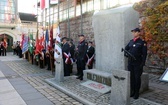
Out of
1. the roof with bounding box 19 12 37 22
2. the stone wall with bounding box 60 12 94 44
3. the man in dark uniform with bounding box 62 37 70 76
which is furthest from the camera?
the roof with bounding box 19 12 37 22

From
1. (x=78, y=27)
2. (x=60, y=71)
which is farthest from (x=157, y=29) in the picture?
(x=78, y=27)

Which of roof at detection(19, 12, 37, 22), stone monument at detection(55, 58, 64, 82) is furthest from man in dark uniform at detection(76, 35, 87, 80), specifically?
roof at detection(19, 12, 37, 22)

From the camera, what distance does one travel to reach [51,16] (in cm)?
2392

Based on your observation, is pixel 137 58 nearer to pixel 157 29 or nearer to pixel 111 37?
pixel 111 37

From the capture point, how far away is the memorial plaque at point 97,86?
6.59 meters

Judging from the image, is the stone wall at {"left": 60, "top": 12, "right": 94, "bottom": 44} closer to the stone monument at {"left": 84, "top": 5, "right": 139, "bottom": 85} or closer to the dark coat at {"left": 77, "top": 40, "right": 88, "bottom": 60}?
the dark coat at {"left": 77, "top": 40, "right": 88, "bottom": 60}

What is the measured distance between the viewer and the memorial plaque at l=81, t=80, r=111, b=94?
6.59 m

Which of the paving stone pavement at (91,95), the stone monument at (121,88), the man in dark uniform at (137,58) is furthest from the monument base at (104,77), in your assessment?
the stone monument at (121,88)

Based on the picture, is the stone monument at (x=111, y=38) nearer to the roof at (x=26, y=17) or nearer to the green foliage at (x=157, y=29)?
the green foliage at (x=157, y=29)

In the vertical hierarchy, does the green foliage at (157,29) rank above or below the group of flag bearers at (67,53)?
above

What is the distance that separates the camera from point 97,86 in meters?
7.05

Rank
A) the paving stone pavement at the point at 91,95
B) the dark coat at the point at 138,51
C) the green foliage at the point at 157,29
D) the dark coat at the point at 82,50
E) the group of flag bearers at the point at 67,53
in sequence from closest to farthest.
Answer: the paving stone pavement at the point at 91,95 < the dark coat at the point at 138,51 < the dark coat at the point at 82,50 < the group of flag bearers at the point at 67,53 < the green foliage at the point at 157,29

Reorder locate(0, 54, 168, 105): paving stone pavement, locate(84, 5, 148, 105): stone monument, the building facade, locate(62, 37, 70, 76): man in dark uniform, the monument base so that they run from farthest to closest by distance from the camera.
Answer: the building facade
locate(62, 37, 70, 76): man in dark uniform
the monument base
locate(84, 5, 148, 105): stone monument
locate(0, 54, 168, 105): paving stone pavement

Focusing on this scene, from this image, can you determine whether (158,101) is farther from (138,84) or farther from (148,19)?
(148,19)
